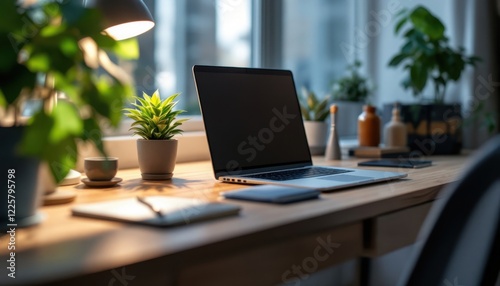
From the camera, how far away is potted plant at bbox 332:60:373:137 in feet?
8.91

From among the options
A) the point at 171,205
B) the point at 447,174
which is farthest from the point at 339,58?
the point at 171,205

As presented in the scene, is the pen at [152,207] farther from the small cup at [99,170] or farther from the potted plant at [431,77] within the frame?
the potted plant at [431,77]

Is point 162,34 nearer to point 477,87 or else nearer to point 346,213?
point 346,213

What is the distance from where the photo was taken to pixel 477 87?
2.74 meters

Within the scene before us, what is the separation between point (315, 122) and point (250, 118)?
0.59 metres

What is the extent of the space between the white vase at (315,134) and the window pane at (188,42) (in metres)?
0.37

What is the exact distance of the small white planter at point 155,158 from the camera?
1491mm

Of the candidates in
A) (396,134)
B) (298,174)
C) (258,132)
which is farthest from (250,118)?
(396,134)

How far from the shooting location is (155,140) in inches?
59.1

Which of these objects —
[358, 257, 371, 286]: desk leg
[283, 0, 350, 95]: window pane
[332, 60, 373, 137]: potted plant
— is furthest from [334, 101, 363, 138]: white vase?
[358, 257, 371, 286]: desk leg

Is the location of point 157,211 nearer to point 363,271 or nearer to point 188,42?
point 188,42

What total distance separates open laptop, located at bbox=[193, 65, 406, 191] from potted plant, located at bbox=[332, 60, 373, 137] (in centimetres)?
96

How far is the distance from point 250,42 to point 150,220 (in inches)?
59.5

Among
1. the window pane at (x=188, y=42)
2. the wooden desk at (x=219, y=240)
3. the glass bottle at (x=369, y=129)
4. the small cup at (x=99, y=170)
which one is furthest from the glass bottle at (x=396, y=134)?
the small cup at (x=99, y=170)
